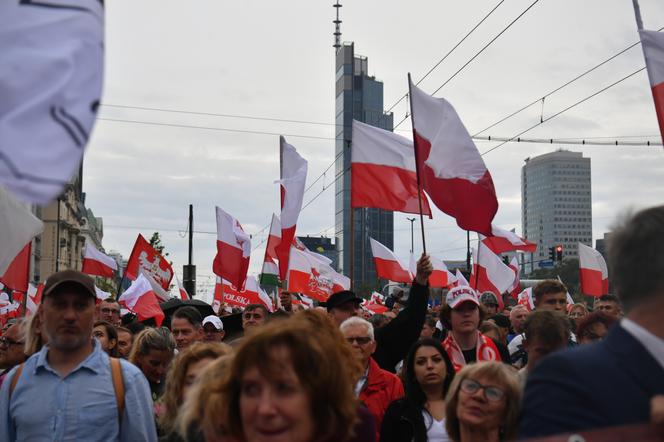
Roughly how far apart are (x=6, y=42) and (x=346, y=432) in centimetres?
170

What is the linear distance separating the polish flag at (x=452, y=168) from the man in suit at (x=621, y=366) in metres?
6.29

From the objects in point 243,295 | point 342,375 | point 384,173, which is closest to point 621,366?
point 342,375

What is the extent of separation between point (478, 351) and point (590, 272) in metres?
12.6

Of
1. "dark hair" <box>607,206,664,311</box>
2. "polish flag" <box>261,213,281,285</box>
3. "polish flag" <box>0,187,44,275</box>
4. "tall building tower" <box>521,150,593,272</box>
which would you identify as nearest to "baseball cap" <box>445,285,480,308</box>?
"polish flag" <box>0,187,44,275</box>

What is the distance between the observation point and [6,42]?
2.83 m

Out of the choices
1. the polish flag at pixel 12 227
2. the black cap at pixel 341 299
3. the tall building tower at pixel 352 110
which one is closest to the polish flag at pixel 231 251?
the black cap at pixel 341 299

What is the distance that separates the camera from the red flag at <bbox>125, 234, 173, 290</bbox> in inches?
719

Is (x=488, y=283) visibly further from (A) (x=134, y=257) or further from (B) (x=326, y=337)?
(B) (x=326, y=337)

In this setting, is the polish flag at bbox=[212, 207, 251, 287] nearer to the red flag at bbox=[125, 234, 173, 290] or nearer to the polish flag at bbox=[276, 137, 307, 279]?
the red flag at bbox=[125, 234, 173, 290]

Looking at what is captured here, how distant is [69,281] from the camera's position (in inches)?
186

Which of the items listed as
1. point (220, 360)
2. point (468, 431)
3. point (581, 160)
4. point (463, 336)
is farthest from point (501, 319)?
point (581, 160)

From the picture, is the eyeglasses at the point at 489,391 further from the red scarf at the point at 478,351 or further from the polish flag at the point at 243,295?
the polish flag at the point at 243,295

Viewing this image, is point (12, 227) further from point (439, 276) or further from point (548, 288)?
point (439, 276)

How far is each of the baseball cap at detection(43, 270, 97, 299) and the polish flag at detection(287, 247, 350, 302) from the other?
11.7 metres
